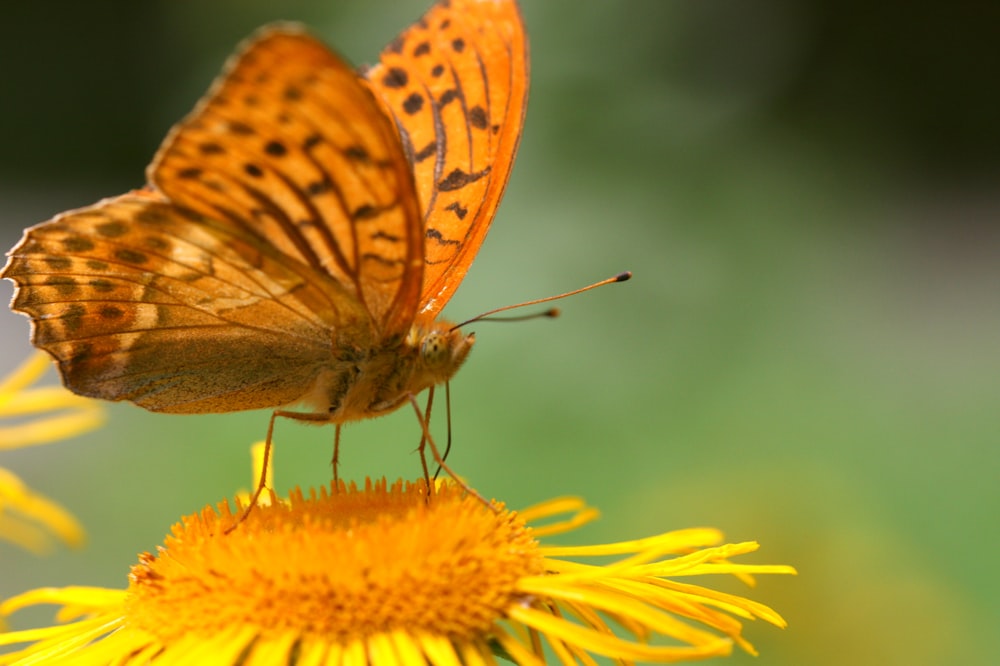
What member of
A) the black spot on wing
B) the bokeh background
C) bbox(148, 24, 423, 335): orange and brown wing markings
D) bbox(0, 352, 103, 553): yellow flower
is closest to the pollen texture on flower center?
bbox(148, 24, 423, 335): orange and brown wing markings

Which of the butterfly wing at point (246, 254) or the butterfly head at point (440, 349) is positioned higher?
the butterfly wing at point (246, 254)

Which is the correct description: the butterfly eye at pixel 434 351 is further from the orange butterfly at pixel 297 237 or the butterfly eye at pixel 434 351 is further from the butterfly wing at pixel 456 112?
the butterfly wing at pixel 456 112

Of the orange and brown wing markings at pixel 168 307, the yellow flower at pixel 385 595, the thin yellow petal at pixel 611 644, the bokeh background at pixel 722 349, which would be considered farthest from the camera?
the bokeh background at pixel 722 349

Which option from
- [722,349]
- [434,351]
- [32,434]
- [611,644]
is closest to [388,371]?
[434,351]

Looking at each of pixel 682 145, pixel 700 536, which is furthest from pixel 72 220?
pixel 682 145

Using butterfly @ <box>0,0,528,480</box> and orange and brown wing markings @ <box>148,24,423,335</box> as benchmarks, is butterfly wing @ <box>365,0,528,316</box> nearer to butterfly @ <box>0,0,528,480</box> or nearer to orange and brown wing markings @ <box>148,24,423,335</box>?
butterfly @ <box>0,0,528,480</box>

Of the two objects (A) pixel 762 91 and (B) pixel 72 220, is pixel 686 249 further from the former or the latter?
(B) pixel 72 220

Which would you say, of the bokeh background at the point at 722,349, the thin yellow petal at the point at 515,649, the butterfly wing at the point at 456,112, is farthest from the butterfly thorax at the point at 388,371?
the bokeh background at the point at 722,349

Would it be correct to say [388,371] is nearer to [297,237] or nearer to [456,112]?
→ [297,237]
